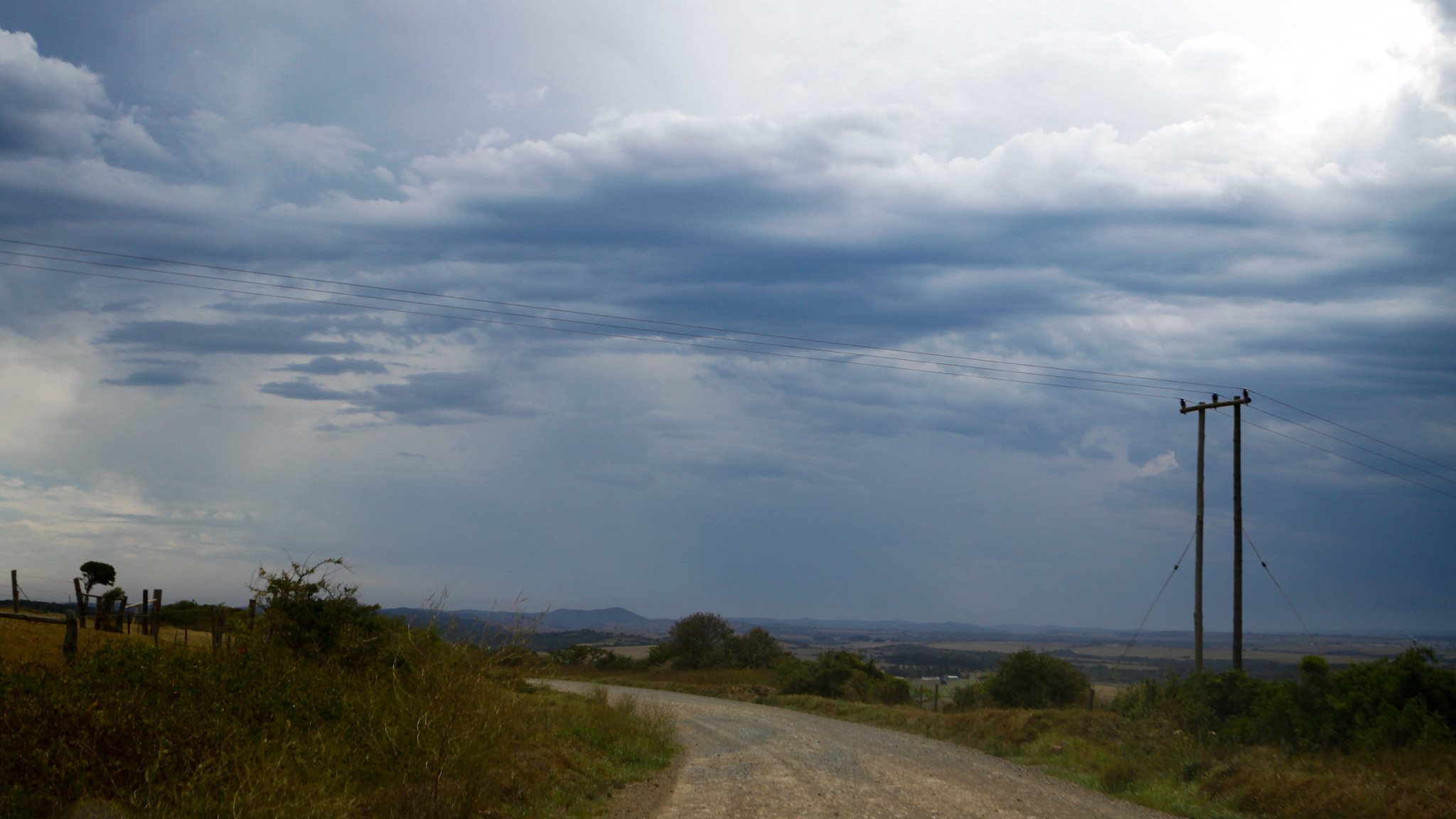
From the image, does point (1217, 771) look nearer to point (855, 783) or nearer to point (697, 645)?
point (855, 783)

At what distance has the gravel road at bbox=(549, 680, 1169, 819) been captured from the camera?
41.9ft

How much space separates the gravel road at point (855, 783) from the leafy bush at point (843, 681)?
17.1 m

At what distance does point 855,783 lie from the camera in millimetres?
15305

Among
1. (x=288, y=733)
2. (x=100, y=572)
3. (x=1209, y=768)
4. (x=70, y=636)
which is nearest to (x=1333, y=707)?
(x=1209, y=768)

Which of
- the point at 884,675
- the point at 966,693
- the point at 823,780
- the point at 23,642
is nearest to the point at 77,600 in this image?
the point at 23,642

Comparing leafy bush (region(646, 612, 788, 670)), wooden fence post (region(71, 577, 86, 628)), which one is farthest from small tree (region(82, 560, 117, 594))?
leafy bush (region(646, 612, 788, 670))

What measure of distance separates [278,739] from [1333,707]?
16.9 m

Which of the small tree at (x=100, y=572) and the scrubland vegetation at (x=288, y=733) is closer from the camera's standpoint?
the scrubland vegetation at (x=288, y=733)

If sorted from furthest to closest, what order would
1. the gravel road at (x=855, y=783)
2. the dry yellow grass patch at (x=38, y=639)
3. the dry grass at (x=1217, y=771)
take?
the dry yellow grass patch at (x=38, y=639)
the gravel road at (x=855, y=783)
the dry grass at (x=1217, y=771)

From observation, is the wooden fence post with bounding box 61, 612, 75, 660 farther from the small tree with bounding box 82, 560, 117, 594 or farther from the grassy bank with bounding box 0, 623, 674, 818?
the small tree with bounding box 82, 560, 117, 594

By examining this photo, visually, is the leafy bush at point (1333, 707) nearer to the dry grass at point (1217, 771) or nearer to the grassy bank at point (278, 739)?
the dry grass at point (1217, 771)

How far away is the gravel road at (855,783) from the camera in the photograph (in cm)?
1278

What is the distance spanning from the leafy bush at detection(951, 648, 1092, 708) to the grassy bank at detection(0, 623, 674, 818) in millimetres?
21955

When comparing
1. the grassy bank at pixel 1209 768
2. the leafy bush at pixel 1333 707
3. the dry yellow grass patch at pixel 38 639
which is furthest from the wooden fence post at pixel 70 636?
the leafy bush at pixel 1333 707
